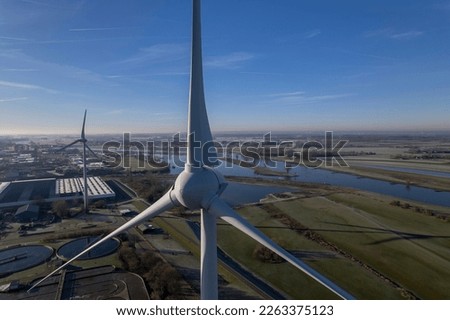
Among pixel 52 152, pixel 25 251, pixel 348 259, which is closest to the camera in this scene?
pixel 348 259

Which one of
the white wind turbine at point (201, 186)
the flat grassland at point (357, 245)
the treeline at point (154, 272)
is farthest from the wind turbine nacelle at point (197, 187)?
the flat grassland at point (357, 245)

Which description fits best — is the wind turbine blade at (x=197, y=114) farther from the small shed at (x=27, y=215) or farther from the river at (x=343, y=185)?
the small shed at (x=27, y=215)

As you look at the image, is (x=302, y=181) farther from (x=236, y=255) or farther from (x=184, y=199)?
(x=184, y=199)

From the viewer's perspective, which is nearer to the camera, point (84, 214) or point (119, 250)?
point (119, 250)

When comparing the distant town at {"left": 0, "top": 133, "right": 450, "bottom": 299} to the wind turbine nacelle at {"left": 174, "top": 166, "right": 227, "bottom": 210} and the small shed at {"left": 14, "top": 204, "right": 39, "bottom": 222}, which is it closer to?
the small shed at {"left": 14, "top": 204, "right": 39, "bottom": 222}

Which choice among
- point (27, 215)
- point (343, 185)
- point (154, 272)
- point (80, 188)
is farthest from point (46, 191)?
point (343, 185)
